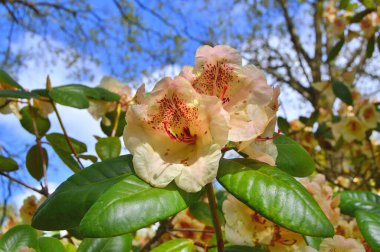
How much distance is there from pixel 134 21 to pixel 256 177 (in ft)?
14.4

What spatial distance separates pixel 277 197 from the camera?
0.56 meters

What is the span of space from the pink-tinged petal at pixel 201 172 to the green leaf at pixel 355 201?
0.47 meters

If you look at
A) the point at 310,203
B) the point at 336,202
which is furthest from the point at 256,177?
the point at 336,202

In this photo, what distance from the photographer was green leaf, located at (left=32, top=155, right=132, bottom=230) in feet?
1.97

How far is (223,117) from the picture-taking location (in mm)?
584

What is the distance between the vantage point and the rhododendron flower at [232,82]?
0.63 metres

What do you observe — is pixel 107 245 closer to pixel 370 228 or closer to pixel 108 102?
pixel 370 228

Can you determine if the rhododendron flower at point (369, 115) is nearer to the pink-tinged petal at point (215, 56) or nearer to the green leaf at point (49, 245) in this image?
the pink-tinged petal at point (215, 56)

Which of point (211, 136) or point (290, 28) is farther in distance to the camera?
point (290, 28)

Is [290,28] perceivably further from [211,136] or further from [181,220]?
[211,136]

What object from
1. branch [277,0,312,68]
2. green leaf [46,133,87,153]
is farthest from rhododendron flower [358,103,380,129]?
branch [277,0,312,68]

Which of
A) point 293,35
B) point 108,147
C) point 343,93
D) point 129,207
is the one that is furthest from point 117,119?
point 293,35

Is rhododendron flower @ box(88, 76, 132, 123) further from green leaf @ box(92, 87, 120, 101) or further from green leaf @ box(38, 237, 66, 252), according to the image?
green leaf @ box(38, 237, 66, 252)

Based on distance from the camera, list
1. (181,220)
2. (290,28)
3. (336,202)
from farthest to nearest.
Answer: (290,28)
(181,220)
(336,202)
